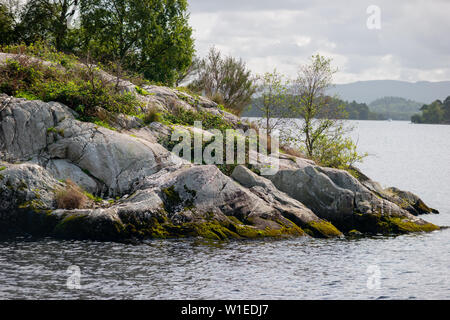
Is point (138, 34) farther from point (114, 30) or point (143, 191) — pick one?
point (143, 191)

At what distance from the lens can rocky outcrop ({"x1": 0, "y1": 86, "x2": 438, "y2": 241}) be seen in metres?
22.4

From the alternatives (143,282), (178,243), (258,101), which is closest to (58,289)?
(143,282)

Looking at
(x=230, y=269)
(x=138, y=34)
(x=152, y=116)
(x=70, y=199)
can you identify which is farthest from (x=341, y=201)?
(x=138, y=34)

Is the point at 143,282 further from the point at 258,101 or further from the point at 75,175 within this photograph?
the point at 258,101

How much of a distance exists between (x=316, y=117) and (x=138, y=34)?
1558 cm

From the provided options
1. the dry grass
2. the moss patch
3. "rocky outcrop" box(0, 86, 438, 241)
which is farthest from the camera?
the moss patch

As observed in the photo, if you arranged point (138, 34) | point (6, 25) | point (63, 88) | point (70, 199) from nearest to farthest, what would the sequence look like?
1. point (70, 199)
2. point (63, 88)
3. point (6, 25)
4. point (138, 34)

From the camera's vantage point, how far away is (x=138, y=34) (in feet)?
138

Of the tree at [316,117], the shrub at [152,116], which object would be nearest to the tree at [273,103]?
the tree at [316,117]

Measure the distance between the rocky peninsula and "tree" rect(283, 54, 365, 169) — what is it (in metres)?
8.94

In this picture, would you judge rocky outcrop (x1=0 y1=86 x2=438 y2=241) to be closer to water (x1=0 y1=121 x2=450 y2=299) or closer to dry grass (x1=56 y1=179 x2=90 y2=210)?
dry grass (x1=56 y1=179 x2=90 y2=210)

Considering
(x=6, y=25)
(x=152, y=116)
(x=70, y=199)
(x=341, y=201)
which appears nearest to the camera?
(x=70, y=199)

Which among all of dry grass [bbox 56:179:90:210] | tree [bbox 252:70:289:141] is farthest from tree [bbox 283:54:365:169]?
dry grass [bbox 56:179:90:210]

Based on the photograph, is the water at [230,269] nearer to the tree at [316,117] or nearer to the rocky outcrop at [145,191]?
the rocky outcrop at [145,191]
